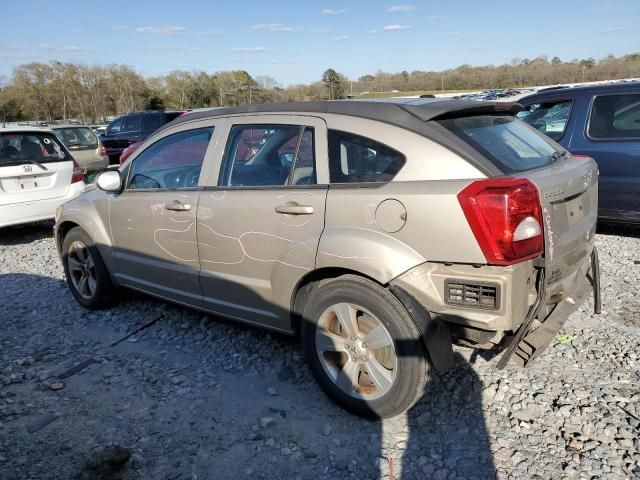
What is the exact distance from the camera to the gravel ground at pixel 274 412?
2.50 metres

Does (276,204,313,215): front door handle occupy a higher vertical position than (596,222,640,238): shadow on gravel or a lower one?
higher

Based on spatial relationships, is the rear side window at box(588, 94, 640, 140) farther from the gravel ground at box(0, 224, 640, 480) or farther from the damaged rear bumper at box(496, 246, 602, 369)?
the damaged rear bumper at box(496, 246, 602, 369)

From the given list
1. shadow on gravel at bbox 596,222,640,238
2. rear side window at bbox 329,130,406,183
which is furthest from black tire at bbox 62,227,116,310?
shadow on gravel at bbox 596,222,640,238

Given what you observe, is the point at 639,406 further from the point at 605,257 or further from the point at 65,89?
the point at 65,89

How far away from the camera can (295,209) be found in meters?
2.88

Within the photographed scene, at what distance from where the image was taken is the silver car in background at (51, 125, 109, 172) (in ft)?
37.7

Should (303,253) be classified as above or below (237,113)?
below

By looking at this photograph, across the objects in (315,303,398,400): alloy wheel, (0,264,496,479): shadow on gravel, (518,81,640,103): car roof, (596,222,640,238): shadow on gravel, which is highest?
(518,81,640,103): car roof

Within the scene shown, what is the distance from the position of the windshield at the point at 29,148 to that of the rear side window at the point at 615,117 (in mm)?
7256

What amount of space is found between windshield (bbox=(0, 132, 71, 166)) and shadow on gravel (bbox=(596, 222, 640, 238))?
7.67m

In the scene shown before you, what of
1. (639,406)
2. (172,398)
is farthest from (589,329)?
(172,398)

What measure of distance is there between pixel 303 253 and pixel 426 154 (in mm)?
887

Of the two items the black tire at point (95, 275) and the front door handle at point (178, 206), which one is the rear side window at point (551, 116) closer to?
the front door handle at point (178, 206)

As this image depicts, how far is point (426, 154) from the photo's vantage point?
2.54 metres
